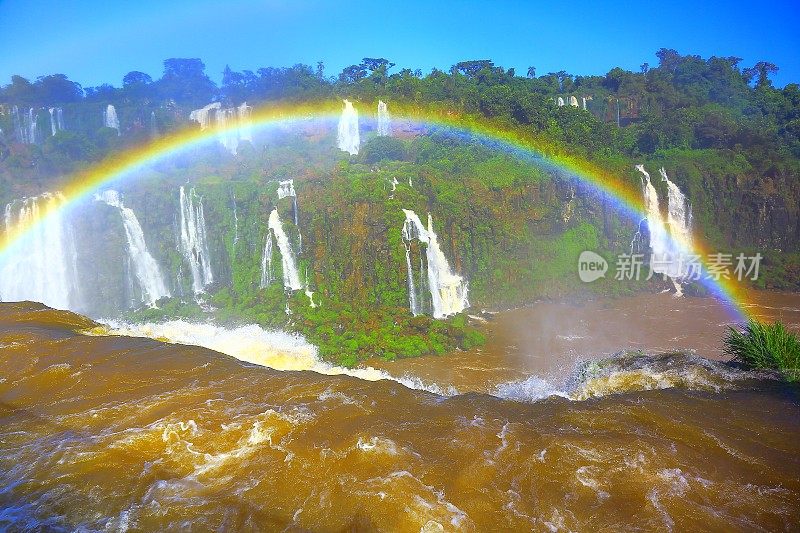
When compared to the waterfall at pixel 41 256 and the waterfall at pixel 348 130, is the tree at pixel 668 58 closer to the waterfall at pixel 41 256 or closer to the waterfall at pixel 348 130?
the waterfall at pixel 348 130

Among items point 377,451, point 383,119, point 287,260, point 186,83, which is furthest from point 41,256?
point 186,83

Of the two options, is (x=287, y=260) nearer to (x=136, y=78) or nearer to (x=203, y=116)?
(x=203, y=116)

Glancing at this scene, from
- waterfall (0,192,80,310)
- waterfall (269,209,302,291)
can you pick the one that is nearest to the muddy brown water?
waterfall (269,209,302,291)

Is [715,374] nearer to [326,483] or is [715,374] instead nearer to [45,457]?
[326,483]

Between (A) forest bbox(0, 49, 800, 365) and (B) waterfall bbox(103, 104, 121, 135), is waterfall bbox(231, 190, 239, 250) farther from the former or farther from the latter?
(B) waterfall bbox(103, 104, 121, 135)

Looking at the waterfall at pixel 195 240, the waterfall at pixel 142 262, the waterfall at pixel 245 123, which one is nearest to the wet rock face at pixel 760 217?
the waterfall at pixel 195 240

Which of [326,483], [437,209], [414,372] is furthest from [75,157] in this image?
[326,483]
